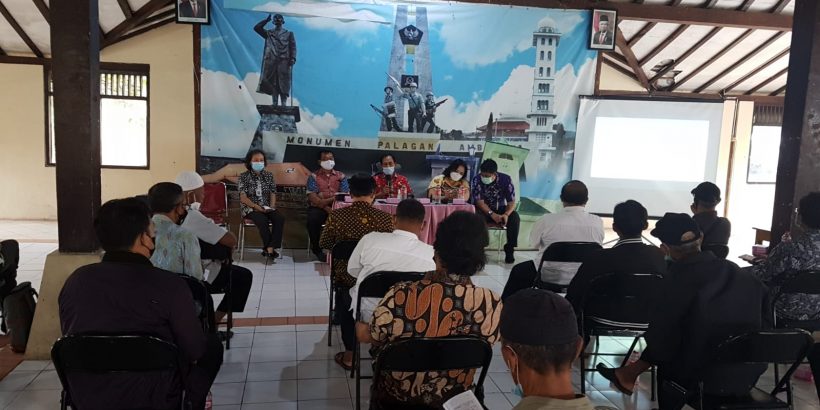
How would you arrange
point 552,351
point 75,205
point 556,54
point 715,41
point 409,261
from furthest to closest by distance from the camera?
point 715,41 → point 556,54 → point 75,205 → point 409,261 → point 552,351

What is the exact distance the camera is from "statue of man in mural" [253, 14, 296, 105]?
6031 mm

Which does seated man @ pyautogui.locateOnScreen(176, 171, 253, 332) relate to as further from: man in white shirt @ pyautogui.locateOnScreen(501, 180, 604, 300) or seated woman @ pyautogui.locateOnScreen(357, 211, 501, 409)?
man in white shirt @ pyautogui.locateOnScreen(501, 180, 604, 300)

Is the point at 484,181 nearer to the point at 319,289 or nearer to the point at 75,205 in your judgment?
the point at 319,289

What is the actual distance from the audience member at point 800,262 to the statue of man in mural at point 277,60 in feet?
16.4

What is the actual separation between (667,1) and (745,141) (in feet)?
15.9

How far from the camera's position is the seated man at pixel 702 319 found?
5.91 ft

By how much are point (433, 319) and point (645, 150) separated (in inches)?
226

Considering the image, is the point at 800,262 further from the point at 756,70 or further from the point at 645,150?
the point at 756,70

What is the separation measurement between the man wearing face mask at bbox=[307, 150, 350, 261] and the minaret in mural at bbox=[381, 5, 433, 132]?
0.84 metres

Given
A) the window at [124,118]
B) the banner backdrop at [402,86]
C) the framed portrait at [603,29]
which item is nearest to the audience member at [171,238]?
the banner backdrop at [402,86]

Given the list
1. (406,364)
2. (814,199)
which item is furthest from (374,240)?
(814,199)

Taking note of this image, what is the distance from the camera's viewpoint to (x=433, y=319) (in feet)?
5.33

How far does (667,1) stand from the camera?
6.75 m

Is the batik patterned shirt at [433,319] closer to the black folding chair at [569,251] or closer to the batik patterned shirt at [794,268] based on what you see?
the black folding chair at [569,251]
